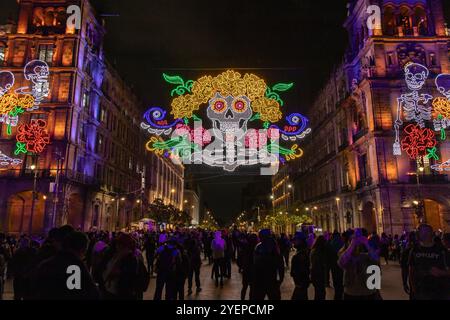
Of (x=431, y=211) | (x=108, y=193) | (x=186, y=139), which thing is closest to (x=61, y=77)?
(x=108, y=193)

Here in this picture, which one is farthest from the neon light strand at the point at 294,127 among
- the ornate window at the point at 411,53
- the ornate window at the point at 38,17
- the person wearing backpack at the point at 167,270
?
the ornate window at the point at 38,17

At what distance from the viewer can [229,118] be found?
18250 millimetres

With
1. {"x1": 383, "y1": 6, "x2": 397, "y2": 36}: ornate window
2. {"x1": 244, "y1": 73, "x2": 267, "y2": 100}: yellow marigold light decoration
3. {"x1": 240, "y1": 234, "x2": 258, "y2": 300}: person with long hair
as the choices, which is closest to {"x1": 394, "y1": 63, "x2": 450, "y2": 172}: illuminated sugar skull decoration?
{"x1": 383, "y1": 6, "x2": 397, "y2": 36}: ornate window

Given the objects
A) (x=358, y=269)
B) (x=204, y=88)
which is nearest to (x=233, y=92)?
(x=204, y=88)

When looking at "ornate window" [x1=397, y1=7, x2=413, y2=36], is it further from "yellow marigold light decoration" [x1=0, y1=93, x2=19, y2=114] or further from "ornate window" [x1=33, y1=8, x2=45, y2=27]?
"yellow marigold light decoration" [x1=0, y1=93, x2=19, y2=114]

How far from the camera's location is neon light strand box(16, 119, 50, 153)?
33.1 meters

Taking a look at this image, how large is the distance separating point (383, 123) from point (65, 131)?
3245 centimetres

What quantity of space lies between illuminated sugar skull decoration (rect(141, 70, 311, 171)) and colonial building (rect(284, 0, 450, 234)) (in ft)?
53.0

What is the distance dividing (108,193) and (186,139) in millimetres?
28088

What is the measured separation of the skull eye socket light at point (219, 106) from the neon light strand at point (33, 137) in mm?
22835

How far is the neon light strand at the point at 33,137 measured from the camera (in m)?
33.1

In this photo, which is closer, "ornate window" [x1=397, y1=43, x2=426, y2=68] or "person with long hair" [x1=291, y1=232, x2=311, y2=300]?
→ "person with long hair" [x1=291, y1=232, x2=311, y2=300]

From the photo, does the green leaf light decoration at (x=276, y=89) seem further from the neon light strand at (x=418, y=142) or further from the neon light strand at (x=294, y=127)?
the neon light strand at (x=418, y=142)

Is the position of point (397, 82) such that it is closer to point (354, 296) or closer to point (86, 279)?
point (354, 296)
